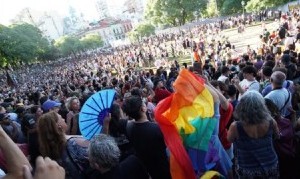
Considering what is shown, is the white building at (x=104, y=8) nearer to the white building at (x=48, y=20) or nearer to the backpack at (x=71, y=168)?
the white building at (x=48, y=20)

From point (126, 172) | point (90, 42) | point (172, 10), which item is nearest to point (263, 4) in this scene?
point (172, 10)

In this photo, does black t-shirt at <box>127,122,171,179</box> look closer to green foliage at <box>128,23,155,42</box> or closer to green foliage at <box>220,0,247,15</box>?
green foliage at <box>220,0,247,15</box>

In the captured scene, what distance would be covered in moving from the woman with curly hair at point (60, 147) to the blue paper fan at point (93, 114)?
406 millimetres

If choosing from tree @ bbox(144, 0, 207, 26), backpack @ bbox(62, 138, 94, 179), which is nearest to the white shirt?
backpack @ bbox(62, 138, 94, 179)

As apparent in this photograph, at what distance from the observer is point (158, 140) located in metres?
3.40

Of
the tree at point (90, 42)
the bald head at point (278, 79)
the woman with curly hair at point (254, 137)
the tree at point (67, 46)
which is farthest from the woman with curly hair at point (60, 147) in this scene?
the tree at point (90, 42)

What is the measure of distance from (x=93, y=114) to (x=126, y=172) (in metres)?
1.19

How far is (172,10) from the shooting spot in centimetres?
5881

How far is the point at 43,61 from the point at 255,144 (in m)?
74.5

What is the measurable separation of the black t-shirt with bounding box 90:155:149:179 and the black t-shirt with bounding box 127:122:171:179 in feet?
1.48

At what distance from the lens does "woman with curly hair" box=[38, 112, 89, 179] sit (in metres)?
3.22

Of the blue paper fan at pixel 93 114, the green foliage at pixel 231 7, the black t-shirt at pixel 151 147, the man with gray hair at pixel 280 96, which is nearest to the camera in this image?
the black t-shirt at pixel 151 147

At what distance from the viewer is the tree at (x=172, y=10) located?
5859 centimetres

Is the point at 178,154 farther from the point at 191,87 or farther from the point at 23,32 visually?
the point at 23,32
